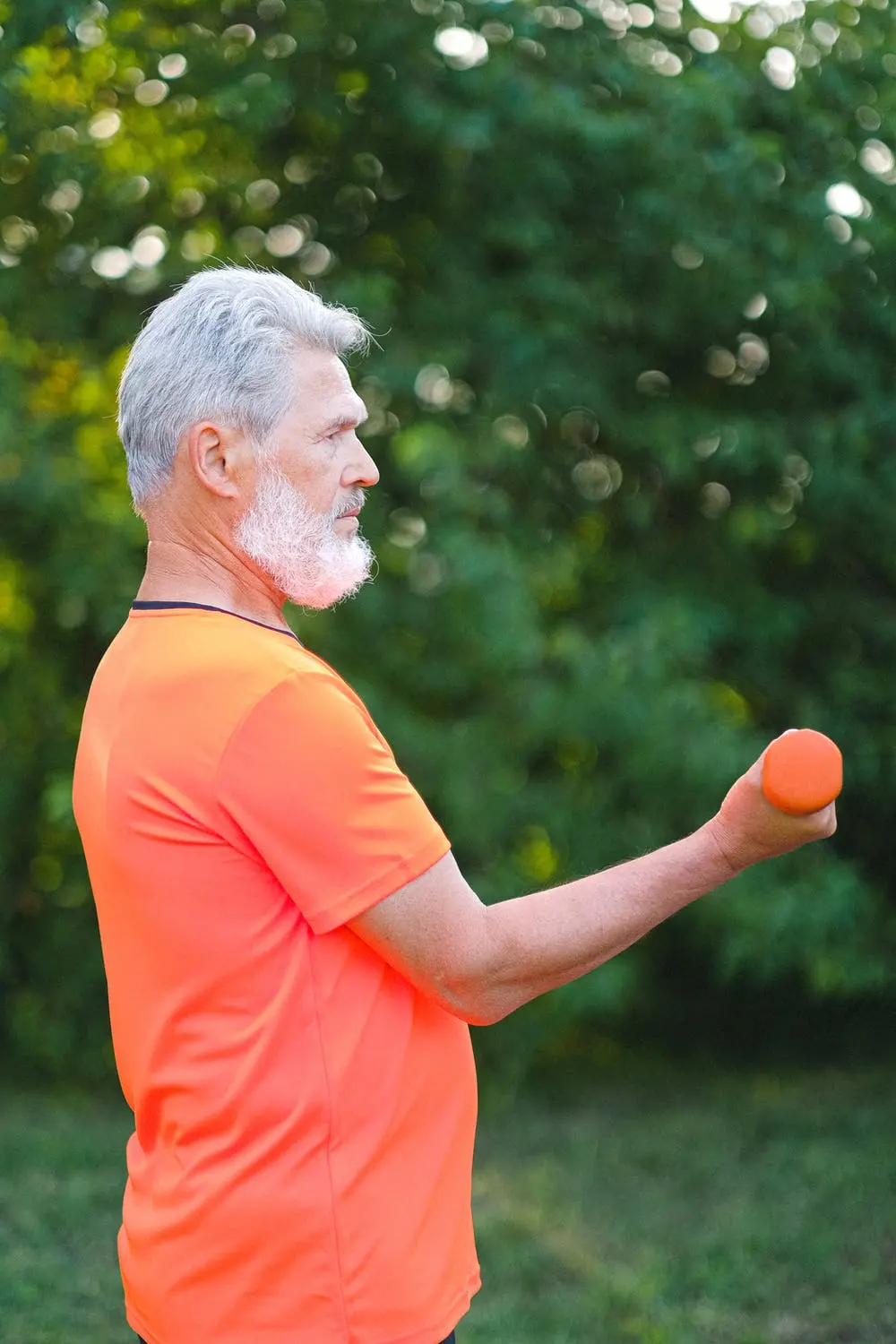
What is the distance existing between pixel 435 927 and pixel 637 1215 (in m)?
3.52

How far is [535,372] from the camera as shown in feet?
16.0

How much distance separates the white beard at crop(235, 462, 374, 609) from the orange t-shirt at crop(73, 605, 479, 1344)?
4.1 inches

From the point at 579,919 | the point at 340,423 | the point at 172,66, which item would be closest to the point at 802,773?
the point at 579,919

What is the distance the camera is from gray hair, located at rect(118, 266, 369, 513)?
1.58 meters

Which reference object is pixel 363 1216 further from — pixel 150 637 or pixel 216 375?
pixel 216 375

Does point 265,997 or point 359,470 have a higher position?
point 359,470

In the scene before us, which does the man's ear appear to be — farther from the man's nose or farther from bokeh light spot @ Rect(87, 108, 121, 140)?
bokeh light spot @ Rect(87, 108, 121, 140)

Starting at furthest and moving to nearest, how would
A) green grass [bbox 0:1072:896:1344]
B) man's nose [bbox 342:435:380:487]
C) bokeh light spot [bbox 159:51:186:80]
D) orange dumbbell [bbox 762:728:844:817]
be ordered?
bokeh light spot [bbox 159:51:186:80]
green grass [bbox 0:1072:896:1344]
man's nose [bbox 342:435:380:487]
orange dumbbell [bbox 762:728:844:817]

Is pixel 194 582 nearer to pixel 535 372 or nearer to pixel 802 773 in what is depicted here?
pixel 802 773

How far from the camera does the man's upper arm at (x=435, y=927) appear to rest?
1.44 meters

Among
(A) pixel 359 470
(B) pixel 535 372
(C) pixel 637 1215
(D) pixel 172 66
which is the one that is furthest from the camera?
(B) pixel 535 372

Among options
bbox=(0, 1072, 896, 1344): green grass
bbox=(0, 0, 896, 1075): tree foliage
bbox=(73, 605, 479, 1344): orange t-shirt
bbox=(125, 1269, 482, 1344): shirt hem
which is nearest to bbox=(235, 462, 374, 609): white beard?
bbox=(73, 605, 479, 1344): orange t-shirt

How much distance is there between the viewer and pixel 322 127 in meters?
4.99

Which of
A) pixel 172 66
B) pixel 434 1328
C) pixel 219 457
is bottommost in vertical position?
pixel 172 66
